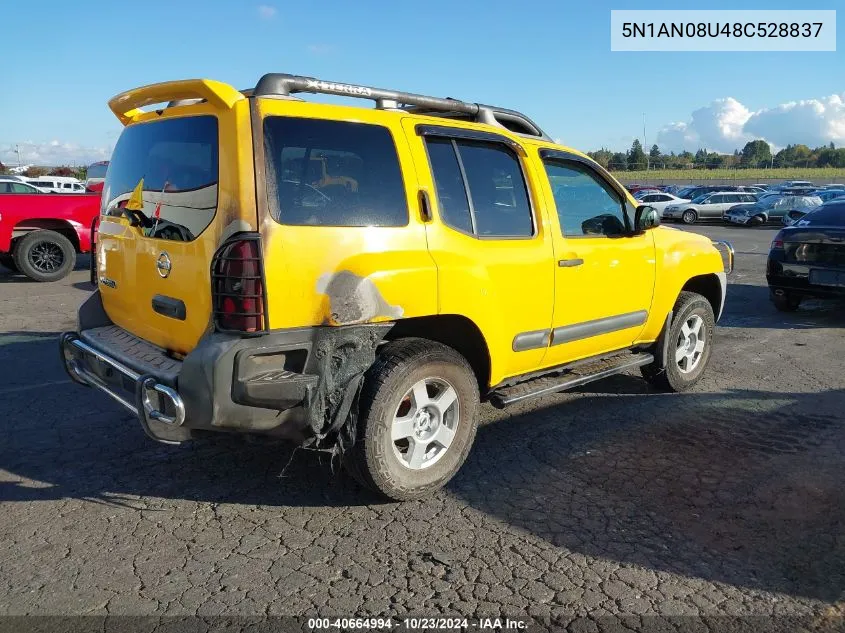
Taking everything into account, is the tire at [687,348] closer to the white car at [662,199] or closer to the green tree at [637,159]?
the white car at [662,199]

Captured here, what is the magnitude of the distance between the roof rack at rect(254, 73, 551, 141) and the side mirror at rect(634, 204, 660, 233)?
0.85 m

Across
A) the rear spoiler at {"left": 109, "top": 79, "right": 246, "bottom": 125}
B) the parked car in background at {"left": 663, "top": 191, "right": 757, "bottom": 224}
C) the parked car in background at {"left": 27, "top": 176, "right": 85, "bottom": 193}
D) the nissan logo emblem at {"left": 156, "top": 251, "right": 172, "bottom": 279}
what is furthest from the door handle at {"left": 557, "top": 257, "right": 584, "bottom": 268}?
the parked car in background at {"left": 663, "top": 191, "right": 757, "bottom": 224}

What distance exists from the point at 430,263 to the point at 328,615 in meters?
1.71

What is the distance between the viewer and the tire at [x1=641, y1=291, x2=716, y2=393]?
18.2 ft

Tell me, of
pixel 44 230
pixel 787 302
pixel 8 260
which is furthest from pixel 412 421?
pixel 8 260

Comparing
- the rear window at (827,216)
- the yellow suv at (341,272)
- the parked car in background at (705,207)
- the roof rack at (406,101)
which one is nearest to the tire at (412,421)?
the yellow suv at (341,272)

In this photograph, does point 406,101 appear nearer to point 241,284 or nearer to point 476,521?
point 241,284

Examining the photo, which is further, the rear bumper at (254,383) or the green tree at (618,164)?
the green tree at (618,164)

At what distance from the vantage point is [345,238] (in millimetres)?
3357

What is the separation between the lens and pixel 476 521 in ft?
11.7

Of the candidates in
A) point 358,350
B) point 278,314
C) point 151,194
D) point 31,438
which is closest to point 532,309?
point 358,350

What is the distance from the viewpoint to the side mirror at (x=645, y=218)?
4.99 m

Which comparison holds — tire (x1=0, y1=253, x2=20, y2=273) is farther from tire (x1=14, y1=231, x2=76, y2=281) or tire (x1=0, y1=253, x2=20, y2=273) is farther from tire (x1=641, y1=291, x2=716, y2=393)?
tire (x1=641, y1=291, x2=716, y2=393)

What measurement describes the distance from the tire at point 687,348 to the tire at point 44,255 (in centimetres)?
976
